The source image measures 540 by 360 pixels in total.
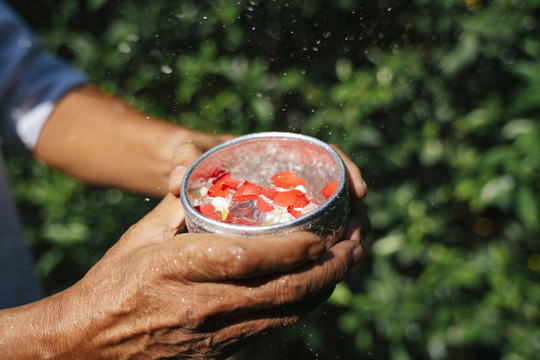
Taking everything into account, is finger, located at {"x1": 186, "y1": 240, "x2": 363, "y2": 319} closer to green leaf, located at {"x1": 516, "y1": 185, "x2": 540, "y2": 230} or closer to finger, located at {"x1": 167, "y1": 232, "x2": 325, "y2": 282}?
finger, located at {"x1": 167, "y1": 232, "x2": 325, "y2": 282}

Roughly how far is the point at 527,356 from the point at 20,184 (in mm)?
1892

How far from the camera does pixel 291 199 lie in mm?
779

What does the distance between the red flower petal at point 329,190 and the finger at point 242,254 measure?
147 millimetres

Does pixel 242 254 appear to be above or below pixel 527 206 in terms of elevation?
Answer: above

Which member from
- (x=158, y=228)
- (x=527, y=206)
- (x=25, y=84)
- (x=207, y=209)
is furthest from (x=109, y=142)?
(x=527, y=206)

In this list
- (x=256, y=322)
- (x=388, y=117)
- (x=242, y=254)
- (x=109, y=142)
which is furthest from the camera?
(x=388, y=117)

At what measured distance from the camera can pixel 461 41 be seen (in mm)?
1317

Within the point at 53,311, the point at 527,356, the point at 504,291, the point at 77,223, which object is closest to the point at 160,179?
the point at 53,311

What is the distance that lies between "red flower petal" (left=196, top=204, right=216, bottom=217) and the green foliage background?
2.09 feet

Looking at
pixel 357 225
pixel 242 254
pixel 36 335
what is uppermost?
pixel 242 254

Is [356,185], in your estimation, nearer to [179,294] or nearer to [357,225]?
[357,225]

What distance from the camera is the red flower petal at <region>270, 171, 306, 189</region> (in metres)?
0.85

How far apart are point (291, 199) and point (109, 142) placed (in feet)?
2.12

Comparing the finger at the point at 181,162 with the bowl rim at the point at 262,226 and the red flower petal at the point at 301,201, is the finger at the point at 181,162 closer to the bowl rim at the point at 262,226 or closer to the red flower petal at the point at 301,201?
the bowl rim at the point at 262,226
